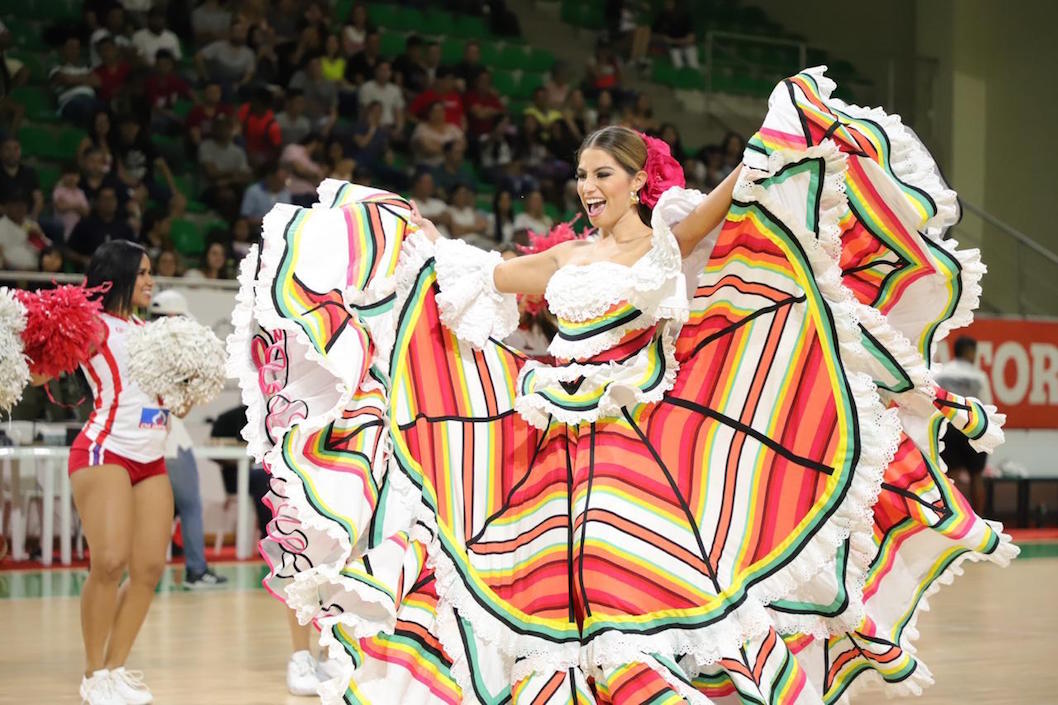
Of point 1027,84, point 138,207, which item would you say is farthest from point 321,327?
point 1027,84

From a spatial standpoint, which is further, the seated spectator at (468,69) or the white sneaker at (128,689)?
the seated spectator at (468,69)

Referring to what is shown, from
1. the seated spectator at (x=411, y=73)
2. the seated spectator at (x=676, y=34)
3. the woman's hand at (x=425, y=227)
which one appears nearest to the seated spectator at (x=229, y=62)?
the seated spectator at (x=411, y=73)

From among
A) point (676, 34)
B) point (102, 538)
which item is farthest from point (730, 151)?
point (102, 538)

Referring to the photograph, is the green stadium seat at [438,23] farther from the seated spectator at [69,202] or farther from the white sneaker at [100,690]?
the white sneaker at [100,690]

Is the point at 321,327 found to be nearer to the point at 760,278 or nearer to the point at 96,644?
the point at 760,278

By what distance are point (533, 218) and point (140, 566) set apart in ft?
25.4

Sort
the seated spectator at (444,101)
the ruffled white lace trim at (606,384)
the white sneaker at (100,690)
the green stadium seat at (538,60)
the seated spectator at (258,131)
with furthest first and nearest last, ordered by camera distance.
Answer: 1. the green stadium seat at (538,60)
2. the seated spectator at (444,101)
3. the seated spectator at (258,131)
4. the white sneaker at (100,690)
5. the ruffled white lace trim at (606,384)

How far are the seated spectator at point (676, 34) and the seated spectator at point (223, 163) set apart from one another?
17.3 ft

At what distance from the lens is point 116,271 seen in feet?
16.9

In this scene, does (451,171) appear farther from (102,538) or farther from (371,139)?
(102,538)

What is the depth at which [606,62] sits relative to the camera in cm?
1437

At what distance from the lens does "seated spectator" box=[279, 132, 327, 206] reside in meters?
11.4

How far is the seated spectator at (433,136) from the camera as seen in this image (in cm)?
1252

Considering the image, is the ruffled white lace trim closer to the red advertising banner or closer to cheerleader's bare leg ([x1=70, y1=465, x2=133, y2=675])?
cheerleader's bare leg ([x1=70, y1=465, x2=133, y2=675])
